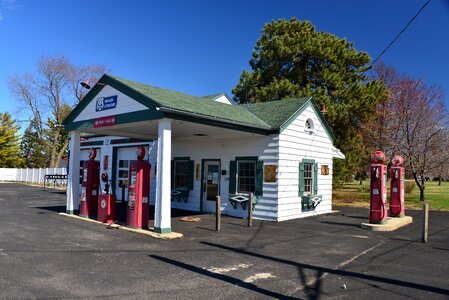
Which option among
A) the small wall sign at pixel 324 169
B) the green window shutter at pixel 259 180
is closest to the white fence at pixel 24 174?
the green window shutter at pixel 259 180

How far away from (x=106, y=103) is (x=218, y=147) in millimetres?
4696

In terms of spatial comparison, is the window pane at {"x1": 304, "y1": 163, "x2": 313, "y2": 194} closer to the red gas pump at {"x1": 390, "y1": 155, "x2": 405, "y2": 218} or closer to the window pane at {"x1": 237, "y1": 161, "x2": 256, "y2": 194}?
the window pane at {"x1": 237, "y1": 161, "x2": 256, "y2": 194}

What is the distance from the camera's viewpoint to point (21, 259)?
22.2 ft

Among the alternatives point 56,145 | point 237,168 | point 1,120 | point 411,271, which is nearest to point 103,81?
point 237,168

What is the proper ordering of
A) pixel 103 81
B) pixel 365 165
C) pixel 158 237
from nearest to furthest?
pixel 158 237, pixel 103 81, pixel 365 165

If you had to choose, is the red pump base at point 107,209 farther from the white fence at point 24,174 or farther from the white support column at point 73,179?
the white fence at point 24,174

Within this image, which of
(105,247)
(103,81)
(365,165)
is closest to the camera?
(105,247)

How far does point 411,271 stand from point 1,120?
165ft

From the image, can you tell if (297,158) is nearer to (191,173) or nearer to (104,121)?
(191,173)

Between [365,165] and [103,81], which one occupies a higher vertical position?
[103,81]

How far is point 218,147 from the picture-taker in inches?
579

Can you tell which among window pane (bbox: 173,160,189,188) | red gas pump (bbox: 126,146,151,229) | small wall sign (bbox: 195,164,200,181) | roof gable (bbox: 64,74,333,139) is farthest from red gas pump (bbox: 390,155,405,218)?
red gas pump (bbox: 126,146,151,229)

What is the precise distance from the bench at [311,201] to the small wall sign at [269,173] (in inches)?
73.4

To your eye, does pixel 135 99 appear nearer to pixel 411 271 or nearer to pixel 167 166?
pixel 167 166
